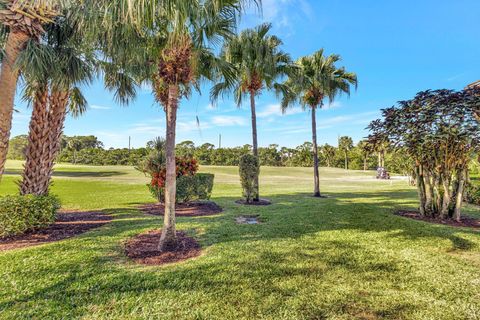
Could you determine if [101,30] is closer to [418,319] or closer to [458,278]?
[418,319]

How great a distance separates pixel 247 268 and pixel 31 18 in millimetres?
6791

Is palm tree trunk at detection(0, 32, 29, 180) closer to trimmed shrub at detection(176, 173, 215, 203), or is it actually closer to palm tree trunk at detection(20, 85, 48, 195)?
palm tree trunk at detection(20, 85, 48, 195)

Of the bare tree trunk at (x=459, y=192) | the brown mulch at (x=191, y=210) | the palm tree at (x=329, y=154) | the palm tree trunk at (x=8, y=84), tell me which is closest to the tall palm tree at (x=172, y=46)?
the palm tree trunk at (x=8, y=84)

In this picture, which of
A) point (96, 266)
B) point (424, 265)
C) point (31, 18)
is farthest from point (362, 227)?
point (31, 18)

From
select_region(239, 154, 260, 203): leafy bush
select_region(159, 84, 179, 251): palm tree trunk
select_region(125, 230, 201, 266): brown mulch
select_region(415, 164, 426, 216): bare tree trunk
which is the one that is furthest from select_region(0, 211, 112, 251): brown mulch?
select_region(415, 164, 426, 216): bare tree trunk

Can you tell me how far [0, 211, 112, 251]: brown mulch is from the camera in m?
5.44

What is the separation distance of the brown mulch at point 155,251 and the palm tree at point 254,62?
21.5 ft

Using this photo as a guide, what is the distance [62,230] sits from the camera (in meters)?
6.46

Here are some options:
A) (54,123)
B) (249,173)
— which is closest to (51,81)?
(54,123)

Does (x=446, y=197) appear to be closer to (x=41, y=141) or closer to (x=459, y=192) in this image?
(x=459, y=192)

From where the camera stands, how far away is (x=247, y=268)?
13.3 feet

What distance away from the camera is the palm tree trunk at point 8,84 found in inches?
195

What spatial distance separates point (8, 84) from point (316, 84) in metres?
13.4

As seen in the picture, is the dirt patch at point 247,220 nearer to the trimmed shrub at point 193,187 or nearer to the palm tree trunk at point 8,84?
the trimmed shrub at point 193,187
